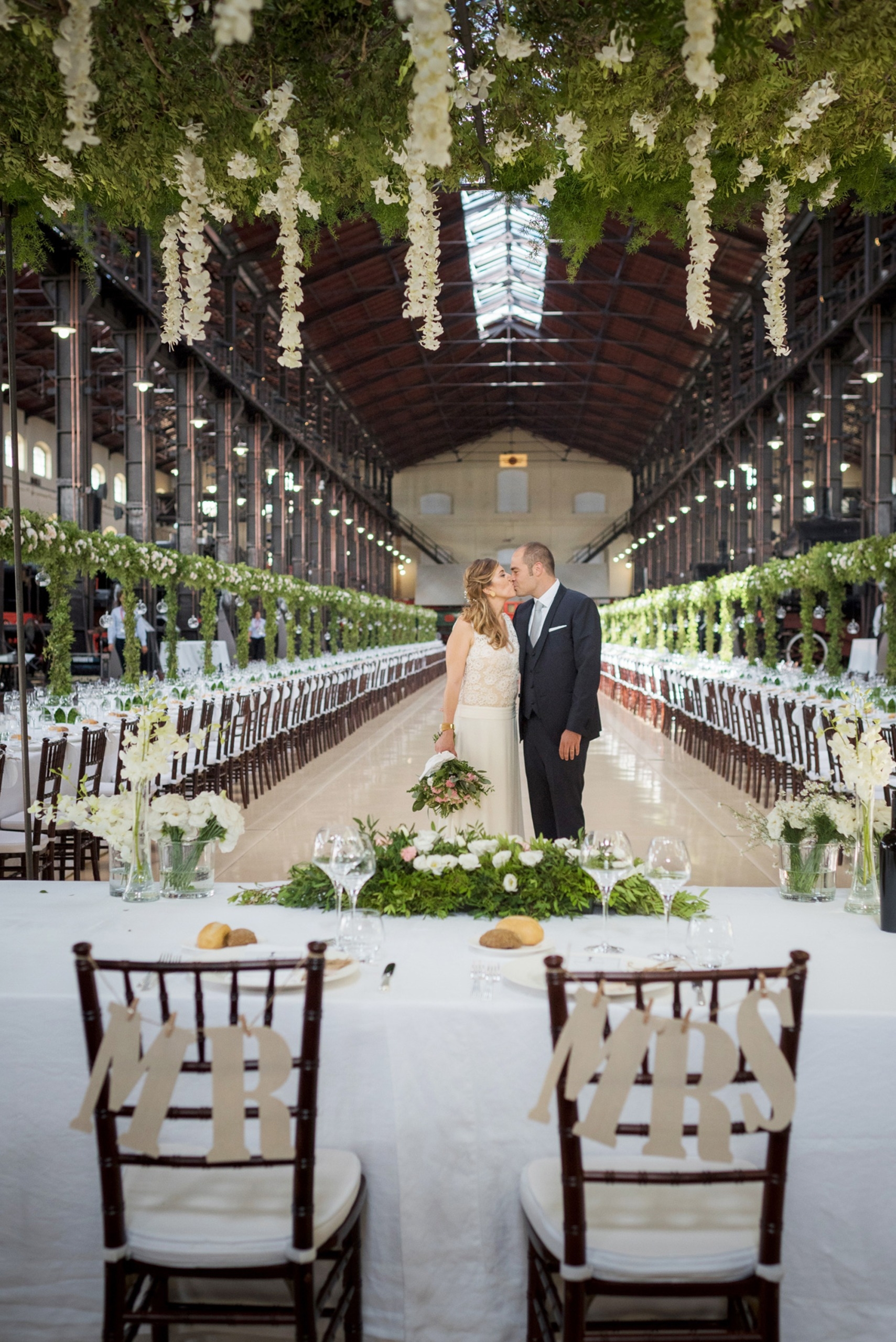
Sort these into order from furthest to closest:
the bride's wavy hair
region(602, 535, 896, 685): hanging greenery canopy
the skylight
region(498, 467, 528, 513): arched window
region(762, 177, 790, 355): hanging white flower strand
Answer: region(498, 467, 528, 513): arched window → the skylight → region(602, 535, 896, 685): hanging greenery canopy → the bride's wavy hair → region(762, 177, 790, 355): hanging white flower strand

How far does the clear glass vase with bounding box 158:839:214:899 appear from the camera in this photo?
7.97 ft

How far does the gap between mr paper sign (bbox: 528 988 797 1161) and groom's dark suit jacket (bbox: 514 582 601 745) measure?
2.64 meters

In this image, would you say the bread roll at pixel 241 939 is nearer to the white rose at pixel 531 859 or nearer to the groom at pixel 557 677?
the white rose at pixel 531 859

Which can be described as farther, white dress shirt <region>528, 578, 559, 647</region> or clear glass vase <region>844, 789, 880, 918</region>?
white dress shirt <region>528, 578, 559, 647</region>

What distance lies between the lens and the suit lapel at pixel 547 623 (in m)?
4.18

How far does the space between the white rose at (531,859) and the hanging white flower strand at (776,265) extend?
137 centimetres

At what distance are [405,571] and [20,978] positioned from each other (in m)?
38.5

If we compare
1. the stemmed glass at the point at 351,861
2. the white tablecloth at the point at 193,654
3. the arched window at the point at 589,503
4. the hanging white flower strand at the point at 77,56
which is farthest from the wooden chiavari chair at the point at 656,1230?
the arched window at the point at 589,503

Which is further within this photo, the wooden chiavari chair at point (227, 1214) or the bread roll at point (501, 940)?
the bread roll at point (501, 940)

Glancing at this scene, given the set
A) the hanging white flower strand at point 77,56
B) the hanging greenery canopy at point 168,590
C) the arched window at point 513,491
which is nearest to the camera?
the hanging white flower strand at point 77,56

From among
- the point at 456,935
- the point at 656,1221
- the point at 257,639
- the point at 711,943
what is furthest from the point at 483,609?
the point at 257,639

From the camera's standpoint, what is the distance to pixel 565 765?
Result: 13.6 feet

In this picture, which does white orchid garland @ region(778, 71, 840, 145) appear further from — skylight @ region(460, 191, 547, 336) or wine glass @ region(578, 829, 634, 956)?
skylight @ region(460, 191, 547, 336)

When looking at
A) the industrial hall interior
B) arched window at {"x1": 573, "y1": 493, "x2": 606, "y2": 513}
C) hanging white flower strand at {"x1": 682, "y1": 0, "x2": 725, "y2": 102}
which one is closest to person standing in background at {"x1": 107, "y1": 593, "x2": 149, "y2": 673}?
the industrial hall interior
